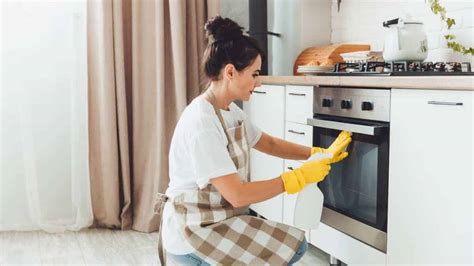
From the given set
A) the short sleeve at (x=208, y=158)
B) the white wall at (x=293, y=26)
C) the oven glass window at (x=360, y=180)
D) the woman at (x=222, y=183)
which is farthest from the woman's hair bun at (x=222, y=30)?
the white wall at (x=293, y=26)

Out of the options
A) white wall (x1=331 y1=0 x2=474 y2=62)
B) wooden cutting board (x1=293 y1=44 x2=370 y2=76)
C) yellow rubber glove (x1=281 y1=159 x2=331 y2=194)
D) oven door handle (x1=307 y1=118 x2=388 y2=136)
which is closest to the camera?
yellow rubber glove (x1=281 y1=159 x2=331 y2=194)

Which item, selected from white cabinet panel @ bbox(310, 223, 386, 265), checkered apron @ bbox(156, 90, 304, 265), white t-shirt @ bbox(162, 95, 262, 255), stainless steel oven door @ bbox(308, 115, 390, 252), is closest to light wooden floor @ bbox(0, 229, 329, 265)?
white cabinet panel @ bbox(310, 223, 386, 265)

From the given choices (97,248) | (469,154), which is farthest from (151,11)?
(469,154)

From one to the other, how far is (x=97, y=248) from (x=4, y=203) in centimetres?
70

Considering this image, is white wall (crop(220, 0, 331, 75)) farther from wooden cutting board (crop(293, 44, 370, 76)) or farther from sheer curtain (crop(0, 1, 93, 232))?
sheer curtain (crop(0, 1, 93, 232))

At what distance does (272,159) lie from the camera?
3014 millimetres

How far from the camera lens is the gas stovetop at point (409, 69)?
6.92ft

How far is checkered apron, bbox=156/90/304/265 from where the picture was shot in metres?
1.73

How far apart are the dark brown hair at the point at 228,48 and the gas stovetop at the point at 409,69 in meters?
0.61

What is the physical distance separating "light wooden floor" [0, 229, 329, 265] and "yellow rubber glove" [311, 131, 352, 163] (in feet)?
2.76

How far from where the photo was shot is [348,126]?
2.24m

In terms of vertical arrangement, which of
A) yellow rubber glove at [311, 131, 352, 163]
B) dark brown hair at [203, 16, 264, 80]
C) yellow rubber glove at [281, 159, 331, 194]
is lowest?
yellow rubber glove at [281, 159, 331, 194]

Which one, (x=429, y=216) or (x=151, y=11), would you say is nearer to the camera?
(x=429, y=216)

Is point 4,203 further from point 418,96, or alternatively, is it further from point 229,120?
point 418,96
